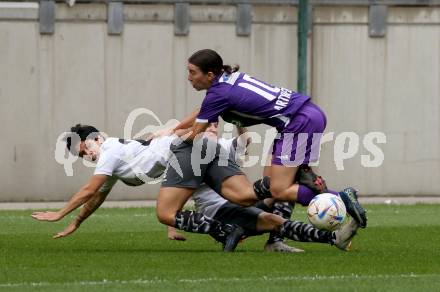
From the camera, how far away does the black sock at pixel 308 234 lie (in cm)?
1185

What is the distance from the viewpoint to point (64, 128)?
2138 cm

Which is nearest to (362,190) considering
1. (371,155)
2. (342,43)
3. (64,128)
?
(371,155)

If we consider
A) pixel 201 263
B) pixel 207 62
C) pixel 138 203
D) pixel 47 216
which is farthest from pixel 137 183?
pixel 138 203

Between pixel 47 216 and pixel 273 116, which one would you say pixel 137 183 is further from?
pixel 273 116

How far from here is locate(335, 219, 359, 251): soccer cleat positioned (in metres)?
11.7

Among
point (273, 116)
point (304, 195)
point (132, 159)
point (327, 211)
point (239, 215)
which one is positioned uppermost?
point (273, 116)

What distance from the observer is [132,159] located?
12422 mm

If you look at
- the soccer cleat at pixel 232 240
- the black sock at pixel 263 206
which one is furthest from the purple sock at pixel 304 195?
the black sock at pixel 263 206

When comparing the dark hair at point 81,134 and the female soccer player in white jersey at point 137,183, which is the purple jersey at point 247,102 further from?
the dark hair at point 81,134

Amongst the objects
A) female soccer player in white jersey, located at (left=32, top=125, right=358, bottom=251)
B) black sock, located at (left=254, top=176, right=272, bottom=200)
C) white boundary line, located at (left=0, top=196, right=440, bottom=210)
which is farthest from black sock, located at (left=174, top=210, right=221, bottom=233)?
white boundary line, located at (left=0, top=196, right=440, bottom=210)

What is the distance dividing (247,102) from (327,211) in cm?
112

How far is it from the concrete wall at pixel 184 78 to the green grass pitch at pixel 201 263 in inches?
234

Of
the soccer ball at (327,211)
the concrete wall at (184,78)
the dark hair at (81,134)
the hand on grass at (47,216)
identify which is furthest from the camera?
the concrete wall at (184,78)

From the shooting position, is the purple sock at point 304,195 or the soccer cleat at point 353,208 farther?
the purple sock at point 304,195
